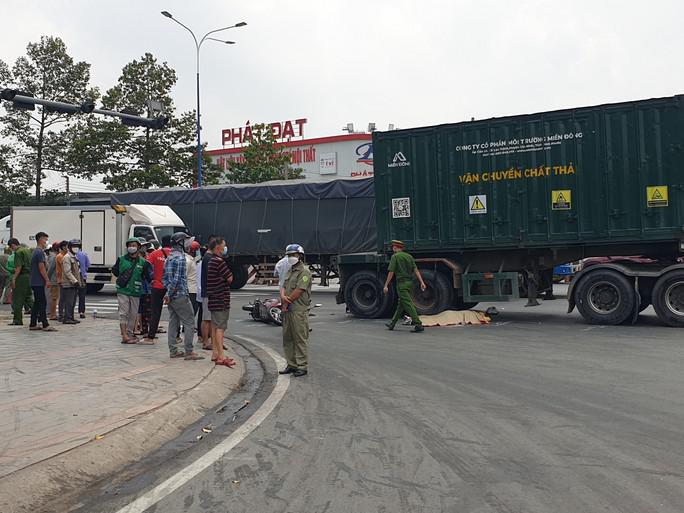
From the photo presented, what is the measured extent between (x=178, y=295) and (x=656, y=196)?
29.2 ft

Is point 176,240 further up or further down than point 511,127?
further down

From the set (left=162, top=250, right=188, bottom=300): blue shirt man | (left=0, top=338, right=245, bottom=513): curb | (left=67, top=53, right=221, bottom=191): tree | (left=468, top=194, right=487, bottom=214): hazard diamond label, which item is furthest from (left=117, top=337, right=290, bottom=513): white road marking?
(left=67, top=53, right=221, bottom=191): tree

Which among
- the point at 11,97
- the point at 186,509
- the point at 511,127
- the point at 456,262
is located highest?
the point at 11,97

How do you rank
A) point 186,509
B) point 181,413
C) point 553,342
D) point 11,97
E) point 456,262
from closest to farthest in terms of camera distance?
point 186,509
point 181,413
point 553,342
point 456,262
point 11,97

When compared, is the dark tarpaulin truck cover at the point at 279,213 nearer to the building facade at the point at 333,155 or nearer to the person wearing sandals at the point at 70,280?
the person wearing sandals at the point at 70,280

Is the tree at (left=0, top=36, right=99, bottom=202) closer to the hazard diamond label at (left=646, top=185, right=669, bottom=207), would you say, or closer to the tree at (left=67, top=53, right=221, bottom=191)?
the tree at (left=67, top=53, right=221, bottom=191)

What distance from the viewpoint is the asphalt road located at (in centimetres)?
411

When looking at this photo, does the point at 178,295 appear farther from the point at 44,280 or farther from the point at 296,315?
the point at 44,280

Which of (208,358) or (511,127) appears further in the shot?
(511,127)

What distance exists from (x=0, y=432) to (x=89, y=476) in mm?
1218

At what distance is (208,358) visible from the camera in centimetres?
948

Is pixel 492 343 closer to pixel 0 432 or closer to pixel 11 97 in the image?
pixel 0 432

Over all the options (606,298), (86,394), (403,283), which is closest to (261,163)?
(403,283)

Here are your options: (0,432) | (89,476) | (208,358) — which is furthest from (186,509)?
(208,358)
